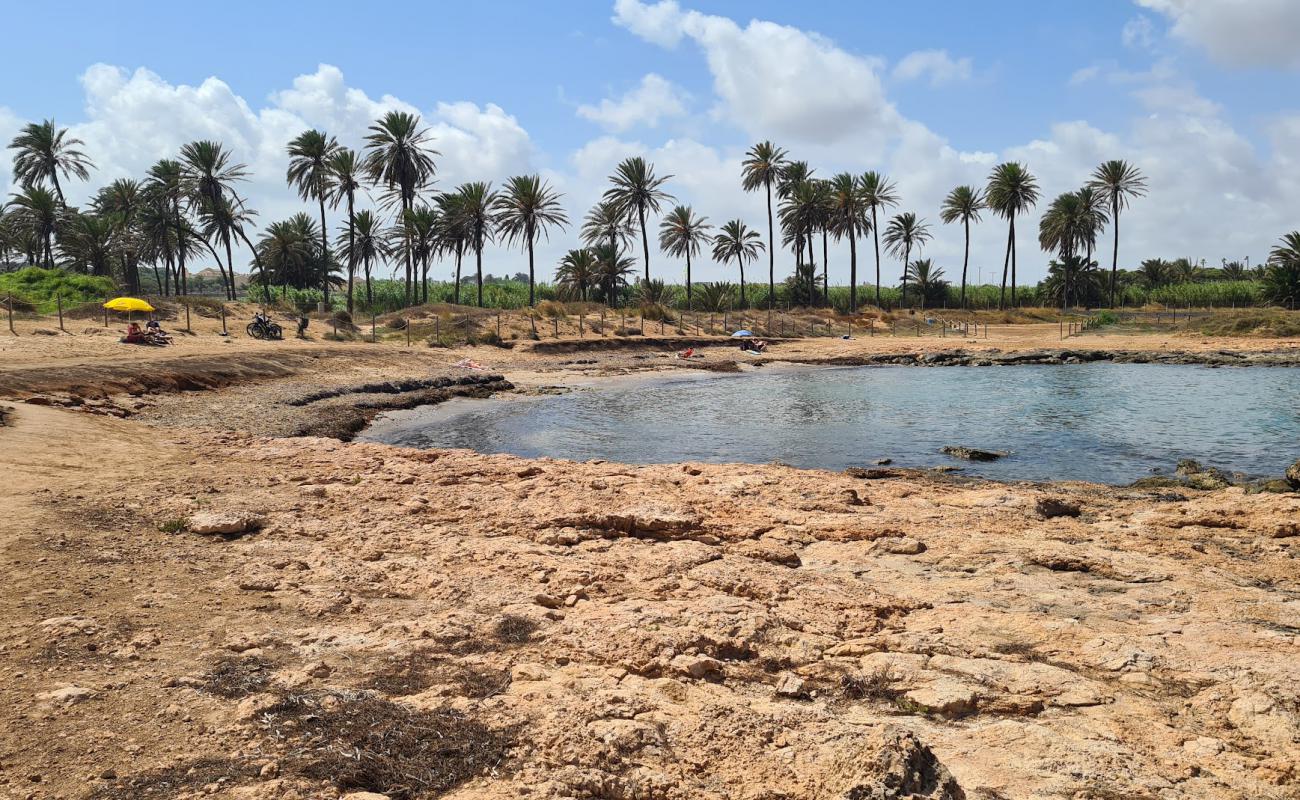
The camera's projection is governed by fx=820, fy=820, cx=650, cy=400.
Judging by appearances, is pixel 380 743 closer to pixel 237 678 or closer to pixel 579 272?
pixel 237 678

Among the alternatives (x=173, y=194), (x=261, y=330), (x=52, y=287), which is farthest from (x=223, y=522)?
(x=173, y=194)

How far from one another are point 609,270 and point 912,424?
49907mm

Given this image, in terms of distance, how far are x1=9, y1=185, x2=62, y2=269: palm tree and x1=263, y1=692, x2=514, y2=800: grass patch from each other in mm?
68849

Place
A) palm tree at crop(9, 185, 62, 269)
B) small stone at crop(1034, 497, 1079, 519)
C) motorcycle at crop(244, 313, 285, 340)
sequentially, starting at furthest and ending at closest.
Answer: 1. palm tree at crop(9, 185, 62, 269)
2. motorcycle at crop(244, 313, 285, 340)
3. small stone at crop(1034, 497, 1079, 519)

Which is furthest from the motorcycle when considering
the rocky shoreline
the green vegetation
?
the rocky shoreline

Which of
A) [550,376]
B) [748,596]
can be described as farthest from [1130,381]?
[748,596]

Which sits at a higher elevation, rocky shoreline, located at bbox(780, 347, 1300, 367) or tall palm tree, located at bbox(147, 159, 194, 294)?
tall palm tree, located at bbox(147, 159, 194, 294)

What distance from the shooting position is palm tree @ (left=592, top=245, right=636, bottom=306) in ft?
231

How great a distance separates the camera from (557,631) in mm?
6203

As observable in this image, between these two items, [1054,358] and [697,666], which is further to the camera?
[1054,358]

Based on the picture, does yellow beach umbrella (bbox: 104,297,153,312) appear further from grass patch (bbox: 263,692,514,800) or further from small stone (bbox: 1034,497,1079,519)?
grass patch (bbox: 263,692,514,800)

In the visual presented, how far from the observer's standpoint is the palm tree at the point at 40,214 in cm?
6028

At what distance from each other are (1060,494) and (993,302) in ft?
287

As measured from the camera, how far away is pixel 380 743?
438 centimetres
